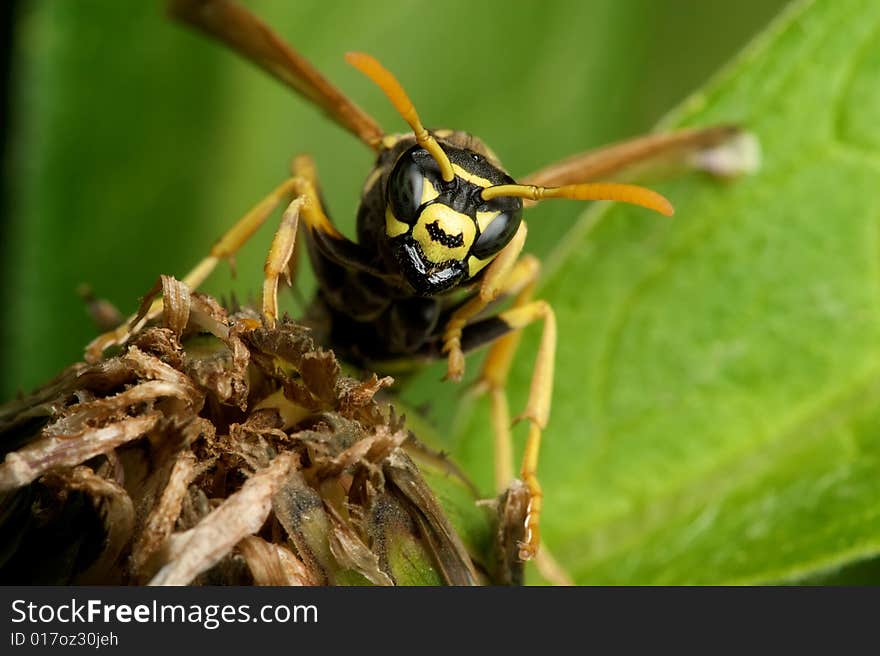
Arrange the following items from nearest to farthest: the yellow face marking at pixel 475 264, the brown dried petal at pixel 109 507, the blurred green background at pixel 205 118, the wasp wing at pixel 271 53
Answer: the brown dried petal at pixel 109 507, the yellow face marking at pixel 475 264, the wasp wing at pixel 271 53, the blurred green background at pixel 205 118

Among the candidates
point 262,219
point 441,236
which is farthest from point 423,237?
point 262,219

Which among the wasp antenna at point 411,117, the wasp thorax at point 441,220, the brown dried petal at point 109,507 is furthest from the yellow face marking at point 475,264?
the brown dried petal at point 109,507

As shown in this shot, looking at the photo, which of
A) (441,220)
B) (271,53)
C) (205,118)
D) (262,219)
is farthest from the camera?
(205,118)

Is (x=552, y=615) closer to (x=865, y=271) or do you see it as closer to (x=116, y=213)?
(x=865, y=271)

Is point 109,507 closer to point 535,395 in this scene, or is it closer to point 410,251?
point 410,251

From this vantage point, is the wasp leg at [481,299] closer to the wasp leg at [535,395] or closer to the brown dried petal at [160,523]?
the wasp leg at [535,395]

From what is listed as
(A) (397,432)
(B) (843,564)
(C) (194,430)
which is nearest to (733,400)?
(B) (843,564)
